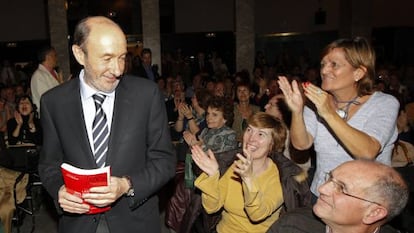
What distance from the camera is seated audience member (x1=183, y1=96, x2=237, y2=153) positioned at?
14.0 feet

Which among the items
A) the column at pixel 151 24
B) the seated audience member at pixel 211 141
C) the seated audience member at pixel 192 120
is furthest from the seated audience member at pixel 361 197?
the column at pixel 151 24

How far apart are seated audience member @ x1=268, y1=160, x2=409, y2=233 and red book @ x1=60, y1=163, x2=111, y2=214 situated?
0.95 meters

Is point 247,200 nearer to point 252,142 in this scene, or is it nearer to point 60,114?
point 252,142

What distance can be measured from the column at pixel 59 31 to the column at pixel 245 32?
466 cm

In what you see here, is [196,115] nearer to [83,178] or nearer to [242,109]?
[242,109]

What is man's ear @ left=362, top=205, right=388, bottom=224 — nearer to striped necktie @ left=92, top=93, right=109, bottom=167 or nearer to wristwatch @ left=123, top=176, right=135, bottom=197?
wristwatch @ left=123, top=176, right=135, bottom=197

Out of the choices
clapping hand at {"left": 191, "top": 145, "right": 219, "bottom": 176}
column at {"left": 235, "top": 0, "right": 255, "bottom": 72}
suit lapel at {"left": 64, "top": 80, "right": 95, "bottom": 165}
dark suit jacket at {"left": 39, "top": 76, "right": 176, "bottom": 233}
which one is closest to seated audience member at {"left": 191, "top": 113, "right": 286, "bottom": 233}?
clapping hand at {"left": 191, "top": 145, "right": 219, "bottom": 176}

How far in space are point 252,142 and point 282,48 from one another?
1362 cm

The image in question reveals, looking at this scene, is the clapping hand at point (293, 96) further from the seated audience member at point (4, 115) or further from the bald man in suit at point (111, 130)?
the seated audience member at point (4, 115)

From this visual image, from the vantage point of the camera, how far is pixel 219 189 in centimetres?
278

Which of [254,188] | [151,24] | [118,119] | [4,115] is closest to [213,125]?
[254,188]

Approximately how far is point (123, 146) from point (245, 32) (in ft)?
34.2

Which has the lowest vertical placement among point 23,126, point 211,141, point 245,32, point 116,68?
point 23,126

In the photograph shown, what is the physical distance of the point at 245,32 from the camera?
1196 centimetres
